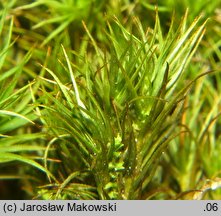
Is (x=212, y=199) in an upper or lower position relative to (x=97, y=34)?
lower

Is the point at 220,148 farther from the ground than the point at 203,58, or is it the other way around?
the point at 203,58

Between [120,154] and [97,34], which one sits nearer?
[120,154]

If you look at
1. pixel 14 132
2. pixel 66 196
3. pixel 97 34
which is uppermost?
pixel 97 34

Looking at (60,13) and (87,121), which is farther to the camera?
(60,13)

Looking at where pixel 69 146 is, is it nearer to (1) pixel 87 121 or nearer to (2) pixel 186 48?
(1) pixel 87 121

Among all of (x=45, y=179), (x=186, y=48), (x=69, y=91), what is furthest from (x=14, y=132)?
(x=186, y=48)

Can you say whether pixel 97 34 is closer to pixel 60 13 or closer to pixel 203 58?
pixel 60 13

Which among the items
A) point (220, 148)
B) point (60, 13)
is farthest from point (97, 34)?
point (220, 148)
